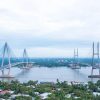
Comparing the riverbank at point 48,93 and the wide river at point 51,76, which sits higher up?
the riverbank at point 48,93

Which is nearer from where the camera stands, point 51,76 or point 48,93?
point 48,93

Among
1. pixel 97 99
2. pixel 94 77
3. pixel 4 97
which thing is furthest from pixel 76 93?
pixel 94 77

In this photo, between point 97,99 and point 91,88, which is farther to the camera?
point 91,88

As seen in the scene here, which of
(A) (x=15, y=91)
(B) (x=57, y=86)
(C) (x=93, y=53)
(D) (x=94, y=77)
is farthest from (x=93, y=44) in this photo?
(A) (x=15, y=91)

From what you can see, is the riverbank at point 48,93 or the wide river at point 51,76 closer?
the riverbank at point 48,93

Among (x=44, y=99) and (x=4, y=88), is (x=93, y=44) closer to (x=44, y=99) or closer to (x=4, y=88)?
(x=4, y=88)

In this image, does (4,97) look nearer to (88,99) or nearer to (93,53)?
(88,99)

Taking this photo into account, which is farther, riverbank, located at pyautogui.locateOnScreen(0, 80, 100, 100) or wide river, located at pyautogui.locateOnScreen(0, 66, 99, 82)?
wide river, located at pyautogui.locateOnScreen(0, 66, 99, 82)

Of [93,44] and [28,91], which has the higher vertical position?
[93,44]

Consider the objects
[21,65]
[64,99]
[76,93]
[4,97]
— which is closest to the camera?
[64,99]

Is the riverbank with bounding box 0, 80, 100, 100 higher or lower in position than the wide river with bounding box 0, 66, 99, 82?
higher

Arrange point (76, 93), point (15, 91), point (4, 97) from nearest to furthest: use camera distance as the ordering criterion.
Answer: point (4, 97)
point (76, 93)
point (15, 91)
